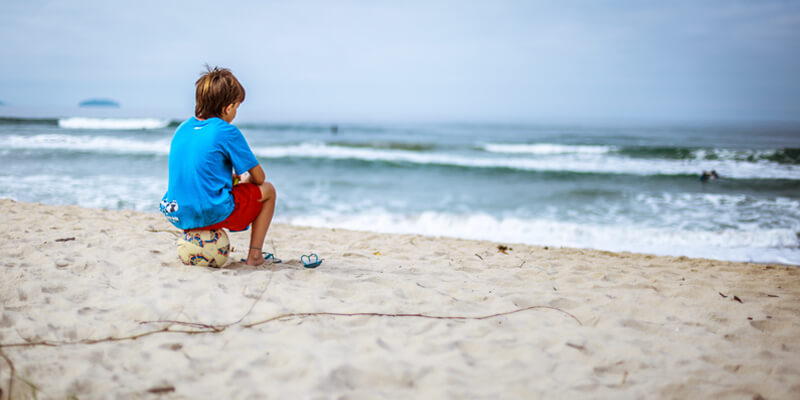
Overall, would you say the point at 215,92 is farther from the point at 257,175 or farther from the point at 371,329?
the point at 371,329

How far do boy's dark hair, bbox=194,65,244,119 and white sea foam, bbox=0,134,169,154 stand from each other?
14.6m

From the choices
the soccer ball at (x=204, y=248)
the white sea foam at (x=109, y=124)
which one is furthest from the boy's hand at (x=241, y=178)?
the white sea foam at (x=109, y=124)

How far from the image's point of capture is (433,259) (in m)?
3.96

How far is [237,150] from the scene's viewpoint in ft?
8.87

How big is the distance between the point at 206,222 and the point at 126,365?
3.76ft

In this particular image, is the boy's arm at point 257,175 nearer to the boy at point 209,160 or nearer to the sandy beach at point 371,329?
the boy at point 209,160

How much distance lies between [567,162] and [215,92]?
15658mm

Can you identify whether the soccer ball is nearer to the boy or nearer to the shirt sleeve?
the boy

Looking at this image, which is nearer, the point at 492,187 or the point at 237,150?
the point at 237,150

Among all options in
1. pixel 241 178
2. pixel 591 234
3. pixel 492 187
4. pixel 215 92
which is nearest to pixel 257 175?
pixel 241 178

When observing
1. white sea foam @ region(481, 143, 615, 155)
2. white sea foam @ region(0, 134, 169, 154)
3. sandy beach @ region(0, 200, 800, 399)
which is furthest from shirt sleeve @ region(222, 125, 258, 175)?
white sea foam @ region(481, 143, 615, 155)

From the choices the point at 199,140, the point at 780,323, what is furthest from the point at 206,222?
the point at 780,323

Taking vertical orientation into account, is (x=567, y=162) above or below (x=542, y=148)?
below

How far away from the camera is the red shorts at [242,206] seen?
284 cm
